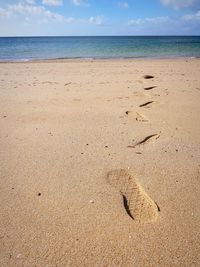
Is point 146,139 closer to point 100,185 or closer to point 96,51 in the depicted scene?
point 100,185

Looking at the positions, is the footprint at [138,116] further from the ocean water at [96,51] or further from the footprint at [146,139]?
the ocean water at [96,51]

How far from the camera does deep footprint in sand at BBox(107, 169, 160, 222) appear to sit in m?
2.04

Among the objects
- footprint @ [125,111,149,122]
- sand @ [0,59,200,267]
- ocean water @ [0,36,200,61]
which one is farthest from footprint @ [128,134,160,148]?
ocean water @ [0,36,200,61]

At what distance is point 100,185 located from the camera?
7.89 ft

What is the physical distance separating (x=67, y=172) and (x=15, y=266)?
1.10 meters

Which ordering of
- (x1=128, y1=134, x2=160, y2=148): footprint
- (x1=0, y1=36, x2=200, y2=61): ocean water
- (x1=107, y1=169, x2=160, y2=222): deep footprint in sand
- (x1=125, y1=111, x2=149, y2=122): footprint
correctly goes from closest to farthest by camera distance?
1. (x1=107, y1=169, x2=160, y2=222): deep footprint in sand
2. (x1=128, y1=134, x2=160, y2=148): footprint
3. (x1=125, y1=111, x2=149, y2=122): footprint
4. (x1=0, y1=36, x2=200, y2=61): ocean water

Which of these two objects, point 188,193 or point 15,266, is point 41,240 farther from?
point 188,193

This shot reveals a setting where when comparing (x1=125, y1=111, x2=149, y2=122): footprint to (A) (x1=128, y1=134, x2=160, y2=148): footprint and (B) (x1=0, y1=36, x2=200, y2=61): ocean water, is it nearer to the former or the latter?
(A) (x1=128, y1=134, x2=160, y2=148): footprint

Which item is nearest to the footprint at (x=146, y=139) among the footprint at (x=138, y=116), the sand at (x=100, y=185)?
the sand at (x=100, y=185)

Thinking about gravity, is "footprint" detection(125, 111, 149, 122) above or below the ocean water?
above

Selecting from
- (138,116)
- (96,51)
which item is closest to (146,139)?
(138,116)

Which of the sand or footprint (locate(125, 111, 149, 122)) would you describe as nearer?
the sand

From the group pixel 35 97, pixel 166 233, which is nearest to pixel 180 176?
pixel 166 233

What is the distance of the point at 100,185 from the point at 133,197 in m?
0.32
